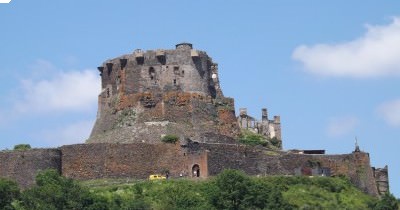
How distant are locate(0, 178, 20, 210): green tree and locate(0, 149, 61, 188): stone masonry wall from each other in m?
5.25

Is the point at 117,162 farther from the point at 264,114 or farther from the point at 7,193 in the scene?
the point at 264,114

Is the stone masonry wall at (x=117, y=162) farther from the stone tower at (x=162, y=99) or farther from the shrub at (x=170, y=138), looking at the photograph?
the stone tower at (x=162, y=99)

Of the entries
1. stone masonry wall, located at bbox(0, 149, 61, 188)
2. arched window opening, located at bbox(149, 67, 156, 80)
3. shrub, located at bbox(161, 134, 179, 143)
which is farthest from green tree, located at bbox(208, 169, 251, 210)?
arched window opening, located at bbox(149, 67, 156, 80)

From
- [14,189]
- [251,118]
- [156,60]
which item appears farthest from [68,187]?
[251,118]

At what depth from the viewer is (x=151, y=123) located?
9550 cm

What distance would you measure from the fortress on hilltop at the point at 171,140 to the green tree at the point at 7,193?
5738mm

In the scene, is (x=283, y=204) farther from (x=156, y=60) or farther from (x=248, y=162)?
(x=156, y=60)

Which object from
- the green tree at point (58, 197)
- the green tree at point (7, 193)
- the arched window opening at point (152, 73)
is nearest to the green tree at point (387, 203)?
the green tree at point (58, 197)

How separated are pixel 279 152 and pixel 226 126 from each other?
4605mm

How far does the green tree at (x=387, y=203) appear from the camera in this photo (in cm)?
8700

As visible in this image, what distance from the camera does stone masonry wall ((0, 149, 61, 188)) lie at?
89250 mm

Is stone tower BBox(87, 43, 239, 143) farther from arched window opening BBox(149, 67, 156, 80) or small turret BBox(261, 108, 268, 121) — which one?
small turret BBox(261, 108, 268, 121)

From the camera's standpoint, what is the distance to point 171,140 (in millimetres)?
91688

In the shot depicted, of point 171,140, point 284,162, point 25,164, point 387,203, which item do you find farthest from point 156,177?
point 387,203
